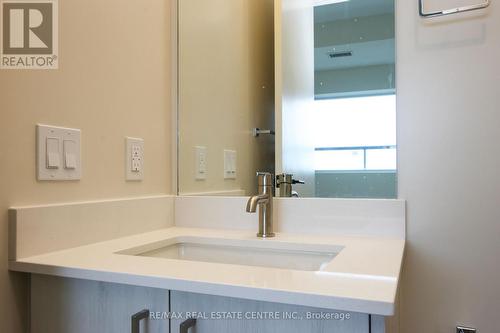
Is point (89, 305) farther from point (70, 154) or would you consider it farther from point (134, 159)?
point (134, 159)

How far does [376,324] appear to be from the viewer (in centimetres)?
55

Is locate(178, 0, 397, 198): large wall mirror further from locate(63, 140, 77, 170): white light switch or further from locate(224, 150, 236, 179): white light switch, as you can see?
locate(63, 140, 77, 170): white light switch

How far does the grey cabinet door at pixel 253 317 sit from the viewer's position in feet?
1.88

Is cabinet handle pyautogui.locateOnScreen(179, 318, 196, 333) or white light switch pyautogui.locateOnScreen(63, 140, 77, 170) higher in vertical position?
white light switch pyautogui.locateOnScreen(63, 140, 77, 170)

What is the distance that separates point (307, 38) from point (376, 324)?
95 cm

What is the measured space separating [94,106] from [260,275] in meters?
0.65

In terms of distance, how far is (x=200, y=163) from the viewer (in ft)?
4.50

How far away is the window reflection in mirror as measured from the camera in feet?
3.48

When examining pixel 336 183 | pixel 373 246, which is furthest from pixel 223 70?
pixel 373 246
